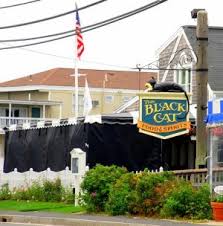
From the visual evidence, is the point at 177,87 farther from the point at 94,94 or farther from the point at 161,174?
the point at 94,94

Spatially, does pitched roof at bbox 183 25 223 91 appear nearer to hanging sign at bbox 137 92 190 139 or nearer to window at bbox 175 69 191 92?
window at bbox 175 69 191 92

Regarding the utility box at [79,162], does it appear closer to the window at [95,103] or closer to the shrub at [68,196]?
the shrub at [68,196]

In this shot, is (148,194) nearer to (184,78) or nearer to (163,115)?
(163,115)

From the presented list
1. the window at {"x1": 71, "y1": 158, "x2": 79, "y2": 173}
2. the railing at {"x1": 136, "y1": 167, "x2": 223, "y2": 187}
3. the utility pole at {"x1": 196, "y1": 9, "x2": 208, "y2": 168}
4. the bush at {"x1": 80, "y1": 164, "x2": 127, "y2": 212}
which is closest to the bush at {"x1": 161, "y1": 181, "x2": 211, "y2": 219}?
the railing at {"x1": 136, "y1": 167, "x2": 223, "y2": 187}

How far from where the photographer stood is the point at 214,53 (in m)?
39.0

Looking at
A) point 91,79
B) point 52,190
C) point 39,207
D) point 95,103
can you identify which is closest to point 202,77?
point 39,207

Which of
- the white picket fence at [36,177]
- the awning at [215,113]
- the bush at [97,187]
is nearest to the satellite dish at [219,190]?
the awning at [215,113]

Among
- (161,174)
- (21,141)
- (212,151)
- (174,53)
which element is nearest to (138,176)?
(161,174)

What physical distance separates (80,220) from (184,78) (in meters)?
19.4

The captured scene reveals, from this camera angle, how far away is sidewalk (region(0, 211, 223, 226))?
20.4m

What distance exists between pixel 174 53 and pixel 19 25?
1371cm

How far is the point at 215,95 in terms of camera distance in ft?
120

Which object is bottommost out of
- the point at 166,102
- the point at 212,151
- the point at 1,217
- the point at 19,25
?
the point at 1,217

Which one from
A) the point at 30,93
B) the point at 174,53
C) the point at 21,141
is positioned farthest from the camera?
the point at 30,93
